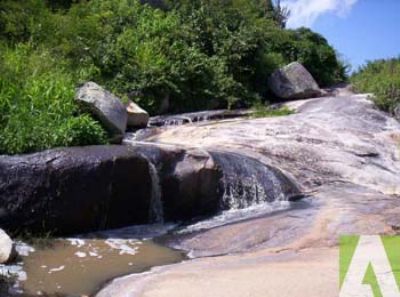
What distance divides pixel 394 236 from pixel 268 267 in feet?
7.32

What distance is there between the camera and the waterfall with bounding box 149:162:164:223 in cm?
981

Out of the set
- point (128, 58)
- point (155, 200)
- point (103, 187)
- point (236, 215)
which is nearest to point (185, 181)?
point (155, 200)

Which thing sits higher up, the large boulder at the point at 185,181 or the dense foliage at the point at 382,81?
the dense foliage at the point at 382,81

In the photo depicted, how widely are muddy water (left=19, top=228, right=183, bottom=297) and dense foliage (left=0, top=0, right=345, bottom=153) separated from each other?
186 centimetres

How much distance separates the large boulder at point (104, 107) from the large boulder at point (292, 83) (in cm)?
997

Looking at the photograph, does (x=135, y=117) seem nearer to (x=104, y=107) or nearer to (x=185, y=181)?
(x=104, y=107)

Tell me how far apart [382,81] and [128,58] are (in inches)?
311

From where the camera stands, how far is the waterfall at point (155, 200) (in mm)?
9812

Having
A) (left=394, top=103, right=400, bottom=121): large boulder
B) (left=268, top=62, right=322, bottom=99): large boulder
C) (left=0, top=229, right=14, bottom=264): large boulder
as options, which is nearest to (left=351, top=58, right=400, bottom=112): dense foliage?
(left=394, top=103, right=400, bottom=121): large boulder

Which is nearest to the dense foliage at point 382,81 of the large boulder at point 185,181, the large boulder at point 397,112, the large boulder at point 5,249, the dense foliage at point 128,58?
the large boulder at point 397,112

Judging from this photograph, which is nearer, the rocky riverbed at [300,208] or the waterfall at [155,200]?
the rocky riverbed at [300,208]

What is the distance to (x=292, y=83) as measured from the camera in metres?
20.6

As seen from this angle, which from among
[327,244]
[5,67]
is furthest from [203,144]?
[327,244]

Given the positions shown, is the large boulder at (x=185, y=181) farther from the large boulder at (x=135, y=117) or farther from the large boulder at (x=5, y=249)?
the large boulder at (x=135, y=117)
